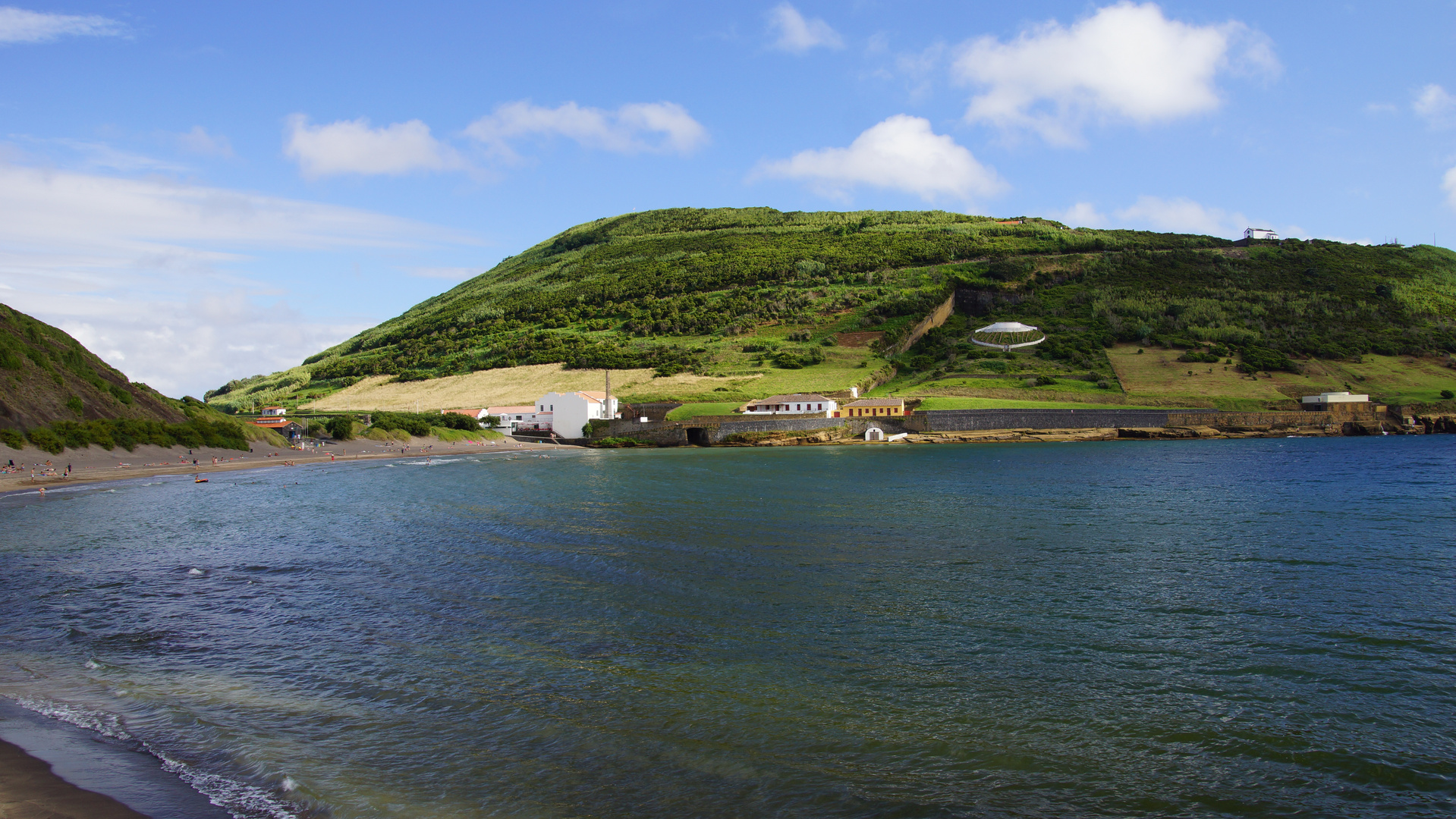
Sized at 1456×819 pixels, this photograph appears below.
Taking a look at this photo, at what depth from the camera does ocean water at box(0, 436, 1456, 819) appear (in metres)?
8.00

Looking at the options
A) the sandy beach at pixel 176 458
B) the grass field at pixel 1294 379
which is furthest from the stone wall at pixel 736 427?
the grass field at pixel 1294 379

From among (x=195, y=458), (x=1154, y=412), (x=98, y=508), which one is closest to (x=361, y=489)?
(x=98, y=508)

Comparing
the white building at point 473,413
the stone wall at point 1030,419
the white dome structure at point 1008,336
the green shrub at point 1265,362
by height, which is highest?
the white dome structure at point 1008,336

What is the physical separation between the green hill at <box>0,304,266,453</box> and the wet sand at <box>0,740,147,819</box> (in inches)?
1768

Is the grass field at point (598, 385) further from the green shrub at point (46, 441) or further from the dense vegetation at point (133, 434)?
the green shrub at point (46, 441)

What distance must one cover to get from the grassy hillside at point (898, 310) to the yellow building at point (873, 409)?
725 centimetres

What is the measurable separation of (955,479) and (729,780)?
105 feet

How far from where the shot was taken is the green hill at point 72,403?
44031 millimetres

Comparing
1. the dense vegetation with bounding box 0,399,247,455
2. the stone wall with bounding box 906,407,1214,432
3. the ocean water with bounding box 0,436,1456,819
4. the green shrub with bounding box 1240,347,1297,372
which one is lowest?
the ocean water with bounding box 0,436,1456,819

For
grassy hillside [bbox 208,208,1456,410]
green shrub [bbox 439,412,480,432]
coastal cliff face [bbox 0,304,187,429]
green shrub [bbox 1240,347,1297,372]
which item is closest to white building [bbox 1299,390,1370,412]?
green shrub [bbox 1240,347,1297,372]

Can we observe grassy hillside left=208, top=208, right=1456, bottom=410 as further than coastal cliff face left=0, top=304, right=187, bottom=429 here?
Yes

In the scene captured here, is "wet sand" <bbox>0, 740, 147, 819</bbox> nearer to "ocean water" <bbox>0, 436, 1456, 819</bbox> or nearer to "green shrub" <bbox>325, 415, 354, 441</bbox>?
"ocean water" <bbox>0, 436, 1456, 819</bbox>

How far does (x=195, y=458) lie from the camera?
51.6m

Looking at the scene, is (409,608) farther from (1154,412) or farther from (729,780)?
(1154,412)
